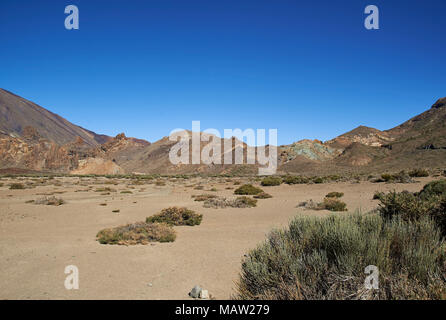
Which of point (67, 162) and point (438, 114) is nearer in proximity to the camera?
point (438, 114)

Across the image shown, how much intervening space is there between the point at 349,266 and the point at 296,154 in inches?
2887

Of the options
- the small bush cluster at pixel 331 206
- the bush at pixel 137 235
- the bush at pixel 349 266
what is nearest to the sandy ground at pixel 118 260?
the bush at pixel 137 235

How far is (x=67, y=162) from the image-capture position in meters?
99.2

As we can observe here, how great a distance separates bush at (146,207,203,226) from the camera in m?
11.5

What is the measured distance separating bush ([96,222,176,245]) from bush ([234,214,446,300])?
4.94 metres

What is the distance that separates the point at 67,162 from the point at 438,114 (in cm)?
12366

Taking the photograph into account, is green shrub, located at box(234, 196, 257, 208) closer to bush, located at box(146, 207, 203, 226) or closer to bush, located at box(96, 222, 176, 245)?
bush, located at box(146, 207, 203, 226)

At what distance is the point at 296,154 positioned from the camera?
7444 centimetres

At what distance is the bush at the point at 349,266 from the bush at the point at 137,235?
4.94 metres

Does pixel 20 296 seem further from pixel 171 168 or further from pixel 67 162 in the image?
pixel 67 162

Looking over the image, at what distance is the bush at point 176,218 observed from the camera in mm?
11508

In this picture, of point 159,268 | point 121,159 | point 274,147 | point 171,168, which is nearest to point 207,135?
point 171,168

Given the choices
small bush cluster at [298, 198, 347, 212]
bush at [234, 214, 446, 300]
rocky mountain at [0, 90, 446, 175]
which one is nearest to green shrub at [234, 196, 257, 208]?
small bush cluster at [298, 198, 347, 212]

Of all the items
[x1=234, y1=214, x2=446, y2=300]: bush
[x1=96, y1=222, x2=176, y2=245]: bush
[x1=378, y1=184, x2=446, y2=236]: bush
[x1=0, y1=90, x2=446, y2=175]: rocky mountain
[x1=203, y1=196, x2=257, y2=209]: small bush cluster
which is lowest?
[x1=203, y1=196, x2=257, y2=209]: small bush cluster
